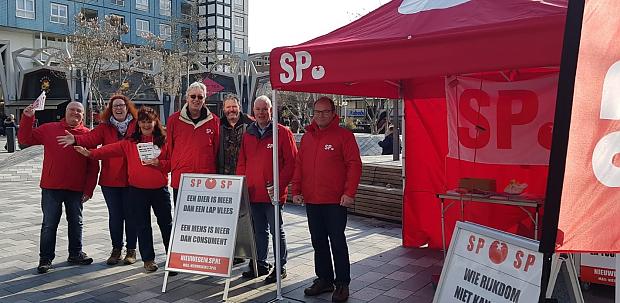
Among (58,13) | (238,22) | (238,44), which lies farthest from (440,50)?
(238,22)

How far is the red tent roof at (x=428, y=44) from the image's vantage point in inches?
117

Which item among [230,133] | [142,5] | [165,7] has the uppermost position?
[165,7]

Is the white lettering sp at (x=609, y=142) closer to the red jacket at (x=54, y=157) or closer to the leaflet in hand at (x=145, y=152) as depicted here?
the leaflet in hand at (x=145, y=152)

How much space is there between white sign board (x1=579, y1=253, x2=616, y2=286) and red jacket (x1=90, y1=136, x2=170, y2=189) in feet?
13.2

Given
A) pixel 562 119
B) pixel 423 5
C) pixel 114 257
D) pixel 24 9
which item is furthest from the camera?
pixel 24 9

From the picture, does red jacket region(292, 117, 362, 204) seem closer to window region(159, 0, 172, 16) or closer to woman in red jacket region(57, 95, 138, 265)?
woman in red jacket region(57, 95, 138, 265)

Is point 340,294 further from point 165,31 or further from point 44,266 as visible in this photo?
point 165,31

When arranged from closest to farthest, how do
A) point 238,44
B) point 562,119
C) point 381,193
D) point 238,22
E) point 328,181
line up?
point 562,119 → point 328,181 → point 381,193 → point 238,22 → point 238,44

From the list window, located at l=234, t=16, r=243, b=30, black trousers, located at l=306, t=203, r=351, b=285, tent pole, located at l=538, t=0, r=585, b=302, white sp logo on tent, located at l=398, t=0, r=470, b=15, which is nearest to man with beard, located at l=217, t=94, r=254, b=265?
black trousers, located at l=306, t=203, r=351, b=285

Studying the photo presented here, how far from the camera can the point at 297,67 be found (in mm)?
4047

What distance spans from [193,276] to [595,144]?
425cm

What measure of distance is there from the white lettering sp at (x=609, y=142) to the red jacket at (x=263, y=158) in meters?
3.13

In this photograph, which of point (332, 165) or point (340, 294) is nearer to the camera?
point (332, 165)

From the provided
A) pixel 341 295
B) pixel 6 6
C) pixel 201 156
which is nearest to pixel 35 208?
pixel 201 156
